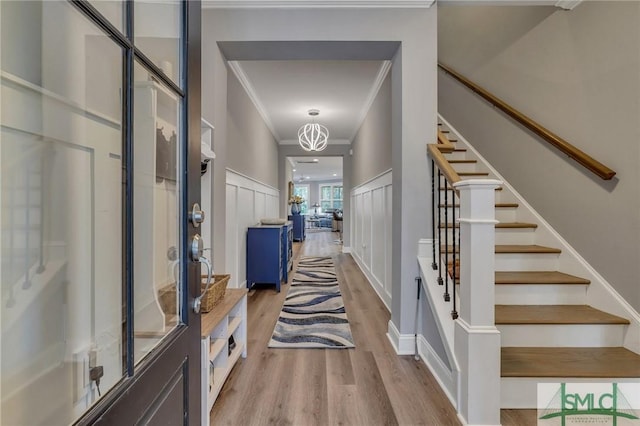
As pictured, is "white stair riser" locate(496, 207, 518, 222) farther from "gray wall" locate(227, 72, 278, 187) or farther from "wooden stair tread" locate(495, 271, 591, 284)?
"gray wall" locate(227, 72, 278, 187)

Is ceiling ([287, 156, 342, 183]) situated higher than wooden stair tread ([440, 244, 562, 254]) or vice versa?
ceiling ([287, 156, 342, 183])

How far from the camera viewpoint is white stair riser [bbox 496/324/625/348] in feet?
5.97

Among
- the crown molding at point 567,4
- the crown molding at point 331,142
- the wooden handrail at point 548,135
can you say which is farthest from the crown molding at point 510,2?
the crown molding at point 331,142

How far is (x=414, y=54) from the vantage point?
230 cm

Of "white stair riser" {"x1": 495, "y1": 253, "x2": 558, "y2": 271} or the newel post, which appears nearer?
the newel post

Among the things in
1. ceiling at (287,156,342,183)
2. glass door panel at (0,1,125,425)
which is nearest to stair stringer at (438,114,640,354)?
glass door panel at (0,1,125,425)

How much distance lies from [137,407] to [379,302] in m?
3.13

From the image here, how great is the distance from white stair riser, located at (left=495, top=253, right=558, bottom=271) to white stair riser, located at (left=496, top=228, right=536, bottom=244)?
10.1 inches

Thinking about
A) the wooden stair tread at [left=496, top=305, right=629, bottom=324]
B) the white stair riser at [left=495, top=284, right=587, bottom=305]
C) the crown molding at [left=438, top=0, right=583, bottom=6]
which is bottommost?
the wooden stair tread at [left=496, top=305, right=629, bottom=324]

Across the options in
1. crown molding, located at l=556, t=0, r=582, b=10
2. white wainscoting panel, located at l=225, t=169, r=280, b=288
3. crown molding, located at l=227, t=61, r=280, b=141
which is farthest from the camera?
crown molding, located at l=227, t=61, r=280, b=141

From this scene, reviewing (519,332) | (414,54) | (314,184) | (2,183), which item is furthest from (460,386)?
(314,184)

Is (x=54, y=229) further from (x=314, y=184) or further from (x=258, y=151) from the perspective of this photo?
(x=314, y=184)

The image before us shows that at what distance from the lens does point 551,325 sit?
1.81m

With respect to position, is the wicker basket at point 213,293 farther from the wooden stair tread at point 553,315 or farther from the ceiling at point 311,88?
the ceiling at point 311,88
